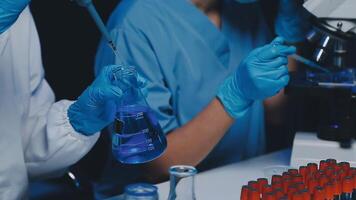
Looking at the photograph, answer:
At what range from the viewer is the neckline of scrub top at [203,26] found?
6.20 feet

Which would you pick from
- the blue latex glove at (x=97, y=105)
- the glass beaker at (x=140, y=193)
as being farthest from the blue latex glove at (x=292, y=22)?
the glass beaker at (x=140, y=193)

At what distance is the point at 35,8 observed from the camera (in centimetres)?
232

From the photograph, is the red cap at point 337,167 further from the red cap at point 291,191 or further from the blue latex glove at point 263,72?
the blue latex glove at point 263,72

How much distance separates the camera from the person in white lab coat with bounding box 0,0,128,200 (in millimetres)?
1476

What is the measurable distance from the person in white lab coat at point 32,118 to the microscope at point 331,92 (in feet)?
1.86

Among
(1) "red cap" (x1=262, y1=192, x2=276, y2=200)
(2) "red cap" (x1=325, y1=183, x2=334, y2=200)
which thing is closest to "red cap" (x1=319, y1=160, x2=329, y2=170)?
(2) "red cap" (x1=325, y1=183, x2=334, y2=200)

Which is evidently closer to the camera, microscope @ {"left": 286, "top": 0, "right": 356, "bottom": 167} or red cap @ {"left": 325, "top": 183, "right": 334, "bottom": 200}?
red cap @ {"left": 325, "top": 183, "right": 334, "bottom": 200}

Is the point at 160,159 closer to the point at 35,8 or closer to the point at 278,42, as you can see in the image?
the point at 278,42

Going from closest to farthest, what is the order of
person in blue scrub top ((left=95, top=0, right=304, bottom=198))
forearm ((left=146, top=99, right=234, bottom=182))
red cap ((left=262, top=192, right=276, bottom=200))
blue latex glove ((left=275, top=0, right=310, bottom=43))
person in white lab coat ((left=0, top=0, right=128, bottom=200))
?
red cap ((left=262, top=192, right=276, bottom=200))
person in white lab coat ((left=0, top=0, right=128, bottom=200))
person in blue scrub top ((left=95, top=0, right=304, bottom=198))
forearm ((left=146, top=99, right=234, bottom=182))
blue latex glove ((left=275, top=0, right=310, bottom=43))

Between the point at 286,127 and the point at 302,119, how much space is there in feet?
0.26

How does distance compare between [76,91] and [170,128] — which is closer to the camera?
[170,128]

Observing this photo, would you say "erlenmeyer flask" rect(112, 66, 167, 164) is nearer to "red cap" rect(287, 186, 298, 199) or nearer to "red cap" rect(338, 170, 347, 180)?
"red cap" rect(287, 186, 298, 199)

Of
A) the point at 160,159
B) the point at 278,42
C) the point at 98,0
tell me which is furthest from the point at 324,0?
the point at 98,0

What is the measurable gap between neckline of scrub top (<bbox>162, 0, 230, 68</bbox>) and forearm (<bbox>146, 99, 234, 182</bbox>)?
0.29 meters
